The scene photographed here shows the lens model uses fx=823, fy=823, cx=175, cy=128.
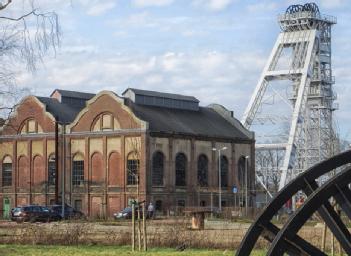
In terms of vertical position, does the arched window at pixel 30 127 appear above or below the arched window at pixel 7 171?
above

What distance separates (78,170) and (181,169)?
11.0 meters

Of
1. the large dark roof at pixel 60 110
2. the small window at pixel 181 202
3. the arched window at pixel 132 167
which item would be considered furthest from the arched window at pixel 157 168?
the large dark roof at pixel 60 110

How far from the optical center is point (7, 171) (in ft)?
303

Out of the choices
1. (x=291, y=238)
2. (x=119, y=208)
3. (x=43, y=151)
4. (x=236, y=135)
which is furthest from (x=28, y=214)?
(x=291, y=238)

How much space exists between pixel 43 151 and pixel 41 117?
3.73 m

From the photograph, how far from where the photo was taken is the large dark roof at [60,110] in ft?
297

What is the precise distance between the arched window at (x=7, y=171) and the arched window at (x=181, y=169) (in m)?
19.8

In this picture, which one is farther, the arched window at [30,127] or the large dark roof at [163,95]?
the arched window at [30,127]

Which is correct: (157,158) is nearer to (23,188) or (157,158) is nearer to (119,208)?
(119,208)

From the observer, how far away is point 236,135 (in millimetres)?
93500

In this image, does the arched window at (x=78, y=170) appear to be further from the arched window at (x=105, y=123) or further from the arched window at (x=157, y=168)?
the arched window at (x=157, y=168)

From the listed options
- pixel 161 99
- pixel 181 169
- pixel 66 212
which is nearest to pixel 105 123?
pixel 161 99

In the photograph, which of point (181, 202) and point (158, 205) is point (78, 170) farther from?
point (181, 202)

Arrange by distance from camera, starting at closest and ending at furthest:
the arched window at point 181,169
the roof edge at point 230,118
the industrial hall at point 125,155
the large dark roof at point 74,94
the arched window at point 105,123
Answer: the industrial hall at point 125,155, the arched window at point 105,123, the arched window at point 181,169, the roof edge at point 230,118, the large dark roof at point 74,94
